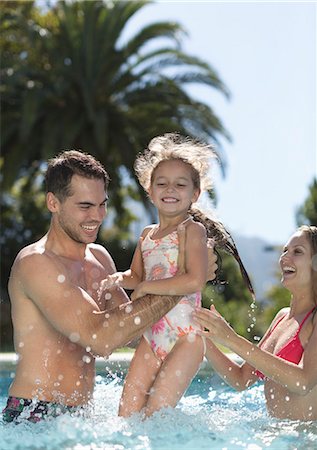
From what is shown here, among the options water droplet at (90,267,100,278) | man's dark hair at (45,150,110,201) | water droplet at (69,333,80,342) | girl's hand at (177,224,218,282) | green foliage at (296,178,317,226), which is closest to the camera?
water droplet at (69,333,80,342)

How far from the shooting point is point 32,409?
400cm

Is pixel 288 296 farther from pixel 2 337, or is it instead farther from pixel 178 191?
pixel 178 191

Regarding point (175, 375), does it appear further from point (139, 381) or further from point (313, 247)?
point (313, 247)

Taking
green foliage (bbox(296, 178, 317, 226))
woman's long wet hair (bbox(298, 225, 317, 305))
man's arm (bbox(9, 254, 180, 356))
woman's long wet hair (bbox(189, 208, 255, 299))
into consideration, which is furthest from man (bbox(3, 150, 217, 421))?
green foliage (bbox(296, 178, 317, 226))

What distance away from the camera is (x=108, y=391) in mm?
5672

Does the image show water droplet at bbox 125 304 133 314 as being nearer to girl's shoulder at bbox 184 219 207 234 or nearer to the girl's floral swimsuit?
the girl's floral swimsuit

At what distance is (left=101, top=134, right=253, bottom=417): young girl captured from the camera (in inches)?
158

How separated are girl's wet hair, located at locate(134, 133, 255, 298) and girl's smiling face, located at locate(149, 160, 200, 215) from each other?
0.11ft

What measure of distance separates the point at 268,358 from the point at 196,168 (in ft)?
3.34

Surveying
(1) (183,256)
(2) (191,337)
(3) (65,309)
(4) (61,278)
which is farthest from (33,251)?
(2) (191,337)

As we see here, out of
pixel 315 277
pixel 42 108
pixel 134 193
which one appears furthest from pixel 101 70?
pixel 315 277

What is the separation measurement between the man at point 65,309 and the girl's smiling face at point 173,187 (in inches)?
10.8

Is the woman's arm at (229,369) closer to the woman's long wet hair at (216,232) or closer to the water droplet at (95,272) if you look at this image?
the woman's long wet hair at (216,232)

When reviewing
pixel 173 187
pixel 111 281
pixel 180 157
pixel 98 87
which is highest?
pixel 98 87
